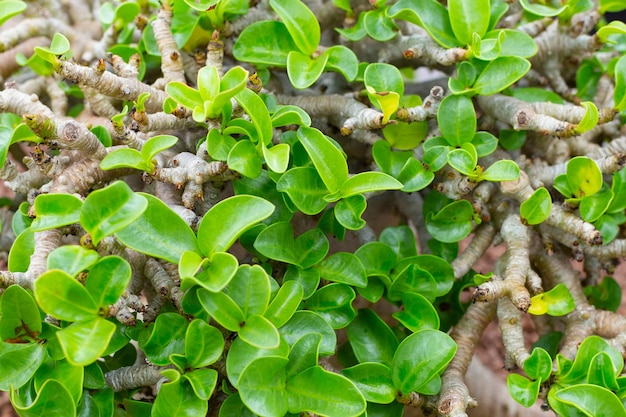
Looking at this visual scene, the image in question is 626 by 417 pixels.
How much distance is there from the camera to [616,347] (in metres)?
0.69

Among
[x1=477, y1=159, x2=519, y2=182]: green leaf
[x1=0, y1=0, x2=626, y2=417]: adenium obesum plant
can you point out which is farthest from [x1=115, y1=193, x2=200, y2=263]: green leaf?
[x1=477, y1=159, x2=519, y2=182]: green leaf

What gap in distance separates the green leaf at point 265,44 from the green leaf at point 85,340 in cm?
35

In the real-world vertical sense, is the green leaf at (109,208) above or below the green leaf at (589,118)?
above

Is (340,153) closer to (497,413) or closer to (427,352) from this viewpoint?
(427,352)

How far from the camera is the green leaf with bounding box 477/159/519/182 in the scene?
0.65m

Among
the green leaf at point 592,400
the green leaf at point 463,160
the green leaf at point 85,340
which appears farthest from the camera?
the green leaf at point 463,160

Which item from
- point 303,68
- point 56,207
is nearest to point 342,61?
point 303,68

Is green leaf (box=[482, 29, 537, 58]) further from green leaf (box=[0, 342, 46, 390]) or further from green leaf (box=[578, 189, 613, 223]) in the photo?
green leaf (box=[0, 342, 46, 390])

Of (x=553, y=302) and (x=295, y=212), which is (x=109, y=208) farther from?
(x=553, y=302)

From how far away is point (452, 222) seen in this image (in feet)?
2.42

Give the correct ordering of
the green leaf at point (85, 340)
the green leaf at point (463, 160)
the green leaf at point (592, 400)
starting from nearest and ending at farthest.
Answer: the green leaf at point (85, 340)
the green leaf at point (592, 400)
the green leaf at point (463, 160)

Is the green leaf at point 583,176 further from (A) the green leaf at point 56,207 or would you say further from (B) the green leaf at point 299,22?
(A) the green leaf at point 56,207

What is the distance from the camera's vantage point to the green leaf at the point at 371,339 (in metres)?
0.66

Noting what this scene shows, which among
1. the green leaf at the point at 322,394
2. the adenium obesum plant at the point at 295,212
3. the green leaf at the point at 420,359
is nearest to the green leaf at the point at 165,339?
the adenium obesum plant at the point at 295,212
